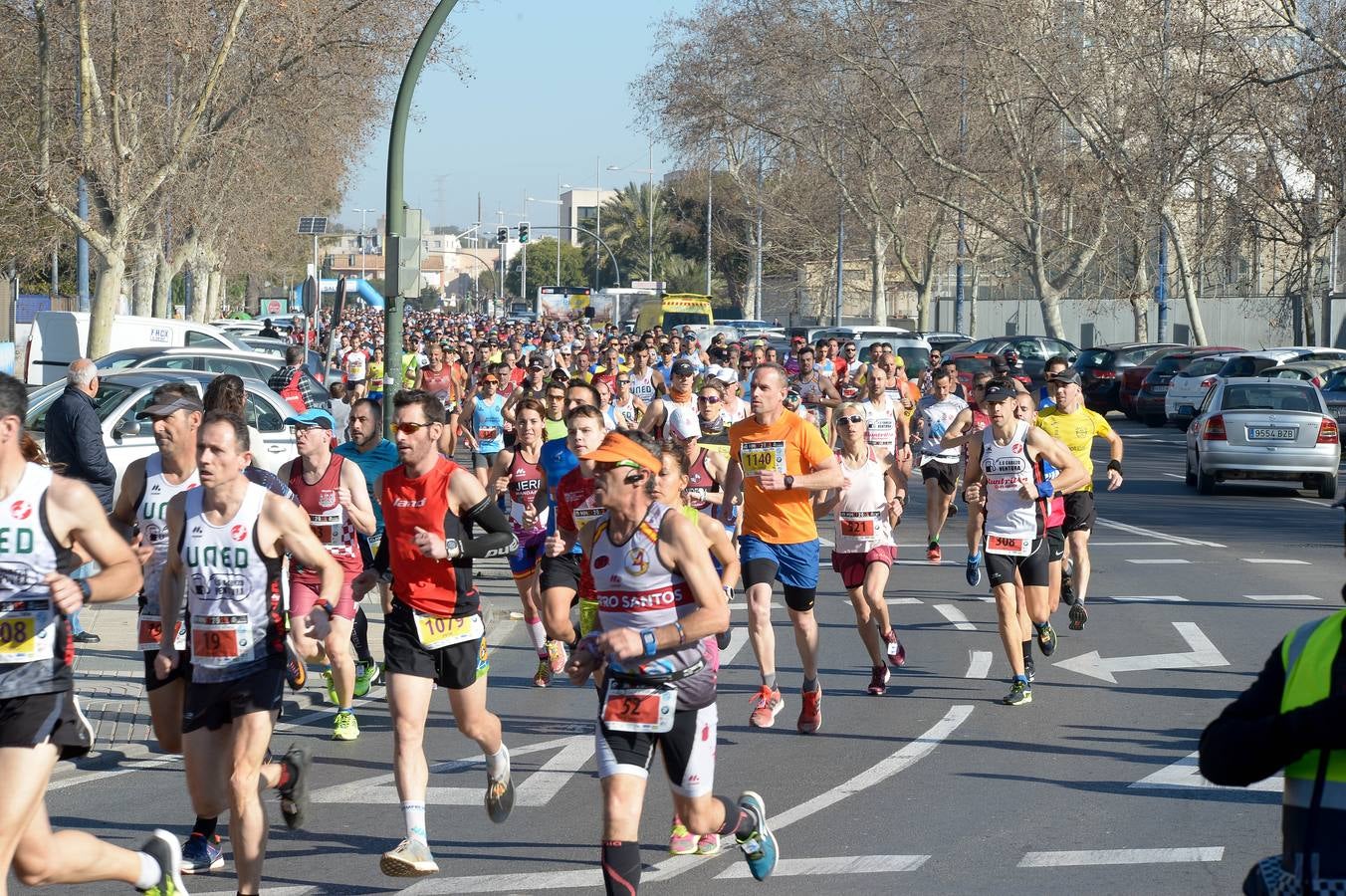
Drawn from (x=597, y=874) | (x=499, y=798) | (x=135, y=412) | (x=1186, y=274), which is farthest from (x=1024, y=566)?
(x=1186, y=274)

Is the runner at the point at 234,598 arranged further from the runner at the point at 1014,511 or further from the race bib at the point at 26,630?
the runner at the point at 1014,511

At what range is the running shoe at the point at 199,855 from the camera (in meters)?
6.50

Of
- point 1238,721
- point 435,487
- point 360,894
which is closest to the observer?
point 1238,721

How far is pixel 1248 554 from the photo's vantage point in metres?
16.9

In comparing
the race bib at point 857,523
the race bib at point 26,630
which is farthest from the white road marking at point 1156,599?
the race bib at point 26,630

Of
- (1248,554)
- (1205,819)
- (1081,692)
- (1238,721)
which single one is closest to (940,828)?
(1205,819)

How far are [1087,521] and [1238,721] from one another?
387 inches

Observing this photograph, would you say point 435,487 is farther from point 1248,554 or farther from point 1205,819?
point 1248,554

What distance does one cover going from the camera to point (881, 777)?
318 inches

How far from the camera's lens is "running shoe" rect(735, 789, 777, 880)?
239 inches

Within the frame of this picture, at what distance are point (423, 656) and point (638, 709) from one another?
144 cm

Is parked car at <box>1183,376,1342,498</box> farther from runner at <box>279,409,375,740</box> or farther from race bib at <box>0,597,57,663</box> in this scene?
race bib at <box>0,597,57,663</box>

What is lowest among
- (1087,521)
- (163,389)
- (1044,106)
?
(1087,521)

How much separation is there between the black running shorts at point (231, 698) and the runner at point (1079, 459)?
7.49m
